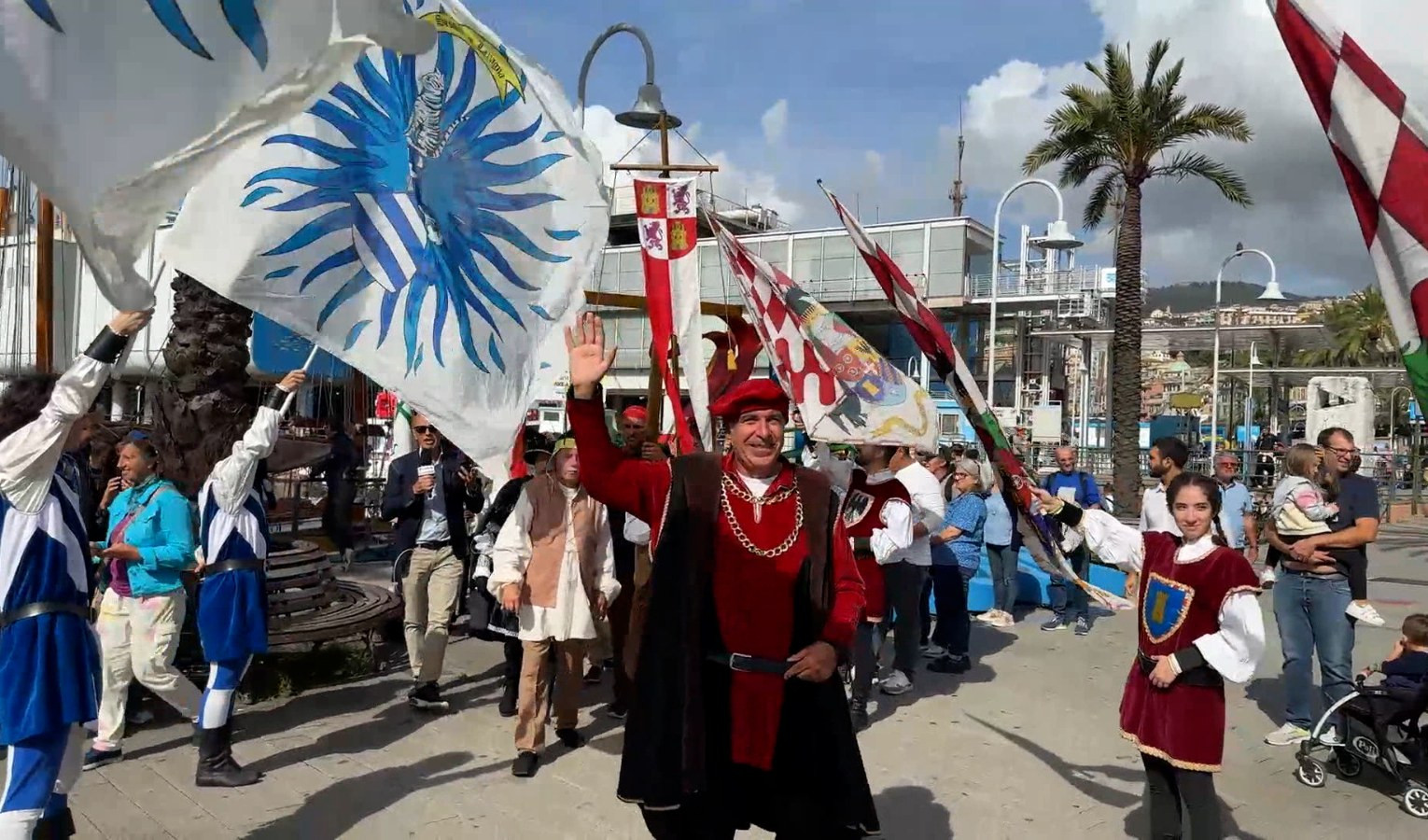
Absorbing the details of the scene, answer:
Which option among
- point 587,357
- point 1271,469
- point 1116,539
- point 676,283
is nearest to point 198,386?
point 676,283

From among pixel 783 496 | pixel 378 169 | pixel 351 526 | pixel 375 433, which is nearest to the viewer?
pixel 783 496

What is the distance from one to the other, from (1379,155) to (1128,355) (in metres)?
18.1

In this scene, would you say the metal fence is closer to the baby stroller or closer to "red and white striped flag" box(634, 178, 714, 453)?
the baby stroller

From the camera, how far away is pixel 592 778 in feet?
17.6

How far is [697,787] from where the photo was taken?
3.05m

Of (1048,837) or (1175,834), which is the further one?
(1048,837)

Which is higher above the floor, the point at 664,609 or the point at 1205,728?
the point at 664,609

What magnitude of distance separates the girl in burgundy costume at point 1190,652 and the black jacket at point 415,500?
13.2 feet

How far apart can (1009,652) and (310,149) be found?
7066 millimetres

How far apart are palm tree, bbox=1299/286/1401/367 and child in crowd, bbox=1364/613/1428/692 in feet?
120

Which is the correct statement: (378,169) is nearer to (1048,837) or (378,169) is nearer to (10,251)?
(10,251)

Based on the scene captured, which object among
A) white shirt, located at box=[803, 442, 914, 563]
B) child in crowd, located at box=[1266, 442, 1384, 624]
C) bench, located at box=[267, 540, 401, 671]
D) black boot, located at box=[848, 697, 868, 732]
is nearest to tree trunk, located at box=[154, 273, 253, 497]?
bench, located at box=[267, 540, 401, 671]

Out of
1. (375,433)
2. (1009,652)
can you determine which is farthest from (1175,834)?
(375,433)

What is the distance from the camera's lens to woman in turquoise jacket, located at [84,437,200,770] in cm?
503
